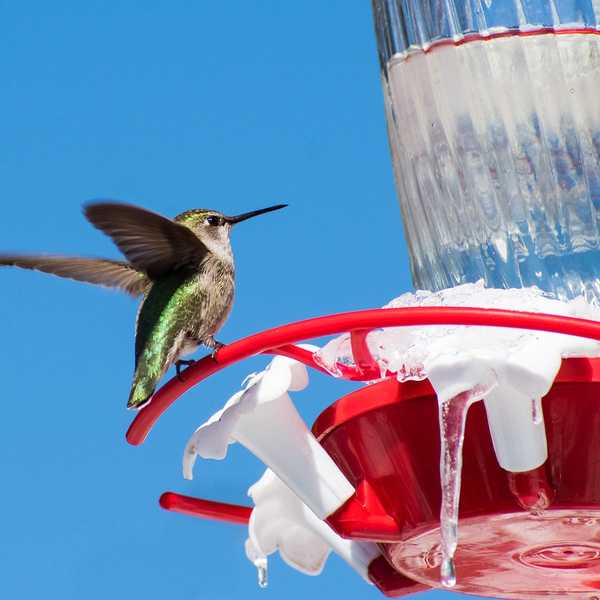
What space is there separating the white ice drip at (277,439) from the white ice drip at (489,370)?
1.05ft

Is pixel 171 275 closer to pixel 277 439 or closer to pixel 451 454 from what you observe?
pixel 277 439

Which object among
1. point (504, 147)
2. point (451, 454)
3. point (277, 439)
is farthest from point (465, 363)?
point (504, 147)

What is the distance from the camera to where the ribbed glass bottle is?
4582mm

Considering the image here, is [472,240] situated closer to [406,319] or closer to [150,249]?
[150,249]

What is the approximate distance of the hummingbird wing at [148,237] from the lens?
4.61m

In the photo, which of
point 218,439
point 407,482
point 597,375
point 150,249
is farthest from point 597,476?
point 150,249

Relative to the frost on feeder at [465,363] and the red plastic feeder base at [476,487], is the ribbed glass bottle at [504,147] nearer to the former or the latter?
the frost on feeder at [465,363]

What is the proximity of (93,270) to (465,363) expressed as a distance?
2.60 meters

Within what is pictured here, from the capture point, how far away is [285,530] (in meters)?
4.28

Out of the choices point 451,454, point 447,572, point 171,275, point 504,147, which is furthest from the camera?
point 171,275

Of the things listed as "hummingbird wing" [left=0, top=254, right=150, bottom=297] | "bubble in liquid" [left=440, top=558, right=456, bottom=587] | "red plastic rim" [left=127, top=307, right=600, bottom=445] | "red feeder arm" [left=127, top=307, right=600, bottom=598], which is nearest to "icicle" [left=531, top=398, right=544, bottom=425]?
"red feeder arm" [left=127, top=307, right=600, bottom=598]

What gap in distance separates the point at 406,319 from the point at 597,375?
0.58m

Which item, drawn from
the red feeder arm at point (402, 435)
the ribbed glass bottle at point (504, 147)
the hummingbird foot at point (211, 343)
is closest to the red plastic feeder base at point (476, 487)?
the red feeder arm at point (402, 435)

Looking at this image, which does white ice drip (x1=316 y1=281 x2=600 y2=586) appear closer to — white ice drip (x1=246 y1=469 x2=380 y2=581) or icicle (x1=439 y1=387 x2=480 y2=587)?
icicle (x1=439 y1=387 x2=480 y2=587)
